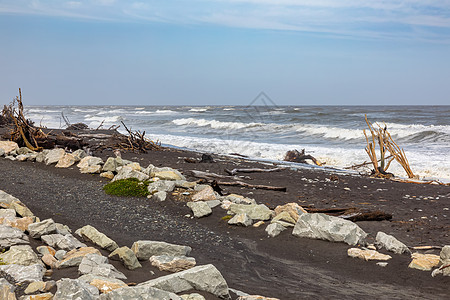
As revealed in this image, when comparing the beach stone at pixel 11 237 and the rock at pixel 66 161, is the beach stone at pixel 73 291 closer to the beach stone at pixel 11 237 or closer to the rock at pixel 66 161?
the beach stone at pixel 11 237

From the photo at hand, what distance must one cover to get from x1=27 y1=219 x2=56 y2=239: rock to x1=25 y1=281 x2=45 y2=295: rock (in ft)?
5.50

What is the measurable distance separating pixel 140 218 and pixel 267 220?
2.13 meters

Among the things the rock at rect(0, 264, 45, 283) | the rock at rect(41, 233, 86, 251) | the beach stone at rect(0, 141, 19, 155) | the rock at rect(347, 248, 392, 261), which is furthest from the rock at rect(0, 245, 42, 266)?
the beach stone at rect(0, 141, 19, 155)

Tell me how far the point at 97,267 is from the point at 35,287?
0.63m

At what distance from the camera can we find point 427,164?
50.2 feet

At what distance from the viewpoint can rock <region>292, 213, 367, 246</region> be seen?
19.8 ft

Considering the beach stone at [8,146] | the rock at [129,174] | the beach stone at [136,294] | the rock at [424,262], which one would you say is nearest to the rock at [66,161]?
the beach stone at [8,146]

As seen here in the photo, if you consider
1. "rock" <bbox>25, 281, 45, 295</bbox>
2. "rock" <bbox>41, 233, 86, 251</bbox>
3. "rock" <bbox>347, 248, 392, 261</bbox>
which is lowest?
"rock" <bbox>347, 248, 392, 261</bbox>

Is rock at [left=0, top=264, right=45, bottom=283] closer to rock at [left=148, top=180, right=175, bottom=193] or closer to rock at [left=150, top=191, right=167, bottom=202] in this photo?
rock at [left=150, top=191, right=167, bottom=202]

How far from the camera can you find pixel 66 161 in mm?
11008

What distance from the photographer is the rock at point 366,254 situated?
18.0ft

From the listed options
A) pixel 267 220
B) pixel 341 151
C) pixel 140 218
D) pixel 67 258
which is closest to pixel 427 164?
pixel 341 151

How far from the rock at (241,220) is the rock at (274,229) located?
39 cm

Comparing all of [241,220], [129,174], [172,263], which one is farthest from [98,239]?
[129,174]
